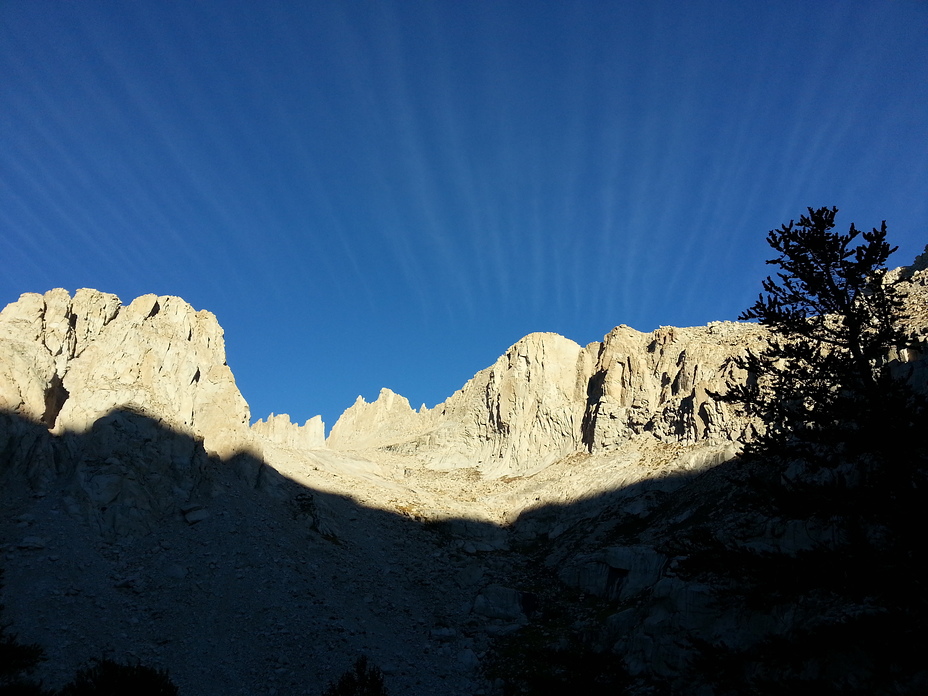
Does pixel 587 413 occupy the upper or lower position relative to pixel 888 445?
upper

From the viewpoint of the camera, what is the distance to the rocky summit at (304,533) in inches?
920

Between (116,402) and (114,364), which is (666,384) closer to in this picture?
(116,402)

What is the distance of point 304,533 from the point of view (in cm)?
3681

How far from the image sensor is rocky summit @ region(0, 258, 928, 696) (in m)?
23.4

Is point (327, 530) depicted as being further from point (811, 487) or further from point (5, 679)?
point (811, 487)

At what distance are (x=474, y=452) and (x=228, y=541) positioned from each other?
49.1 metres

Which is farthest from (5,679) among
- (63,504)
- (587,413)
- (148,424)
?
(587,413)

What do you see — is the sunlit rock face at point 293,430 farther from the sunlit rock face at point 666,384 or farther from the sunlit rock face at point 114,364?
the sunlit rock face at point 114,364

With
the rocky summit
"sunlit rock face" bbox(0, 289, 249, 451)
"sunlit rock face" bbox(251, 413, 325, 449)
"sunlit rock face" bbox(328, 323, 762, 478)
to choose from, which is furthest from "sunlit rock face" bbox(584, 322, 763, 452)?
"sunlit rock face" bbox(251, 413, 325, 449)

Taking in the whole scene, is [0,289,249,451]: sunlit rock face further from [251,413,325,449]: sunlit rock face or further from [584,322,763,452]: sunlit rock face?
[251,413,325,449]: sunlit rock face

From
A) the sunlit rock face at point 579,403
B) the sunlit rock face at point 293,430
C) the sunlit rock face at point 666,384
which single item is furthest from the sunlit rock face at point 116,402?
the sunlit rock face at point 293,430

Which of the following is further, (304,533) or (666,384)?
Answer: (666,384)

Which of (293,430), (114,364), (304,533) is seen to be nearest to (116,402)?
(114,364)

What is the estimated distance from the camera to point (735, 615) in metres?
22.2
